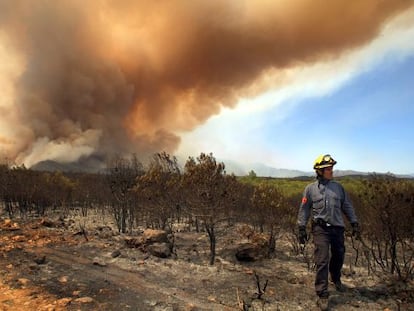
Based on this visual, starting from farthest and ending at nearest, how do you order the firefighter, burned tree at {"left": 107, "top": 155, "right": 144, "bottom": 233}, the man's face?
burned tree at {"left": 107, "top": 155, "right": 144, "bottom": 233} → the man's face → the firefighter

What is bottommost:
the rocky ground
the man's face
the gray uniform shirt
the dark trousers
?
the rocky ground

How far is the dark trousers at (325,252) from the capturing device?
554cm

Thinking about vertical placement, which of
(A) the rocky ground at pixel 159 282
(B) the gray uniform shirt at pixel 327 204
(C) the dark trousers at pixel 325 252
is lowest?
(A) the rocky ground at pixel 159 282

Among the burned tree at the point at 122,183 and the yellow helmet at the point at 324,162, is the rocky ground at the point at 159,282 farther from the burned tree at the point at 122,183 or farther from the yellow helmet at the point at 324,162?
the burned tree at the point at 122,183

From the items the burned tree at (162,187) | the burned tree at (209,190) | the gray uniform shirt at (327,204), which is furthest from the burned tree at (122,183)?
the gray uniform shirt at (327,204)

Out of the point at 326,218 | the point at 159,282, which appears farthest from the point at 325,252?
the point at 159,282

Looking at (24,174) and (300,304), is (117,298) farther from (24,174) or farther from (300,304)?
(24,174)

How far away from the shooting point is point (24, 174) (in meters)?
21.3

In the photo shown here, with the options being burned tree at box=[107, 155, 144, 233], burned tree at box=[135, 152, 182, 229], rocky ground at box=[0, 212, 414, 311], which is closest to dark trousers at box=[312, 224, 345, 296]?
rocky ground at box=[0, 212, 414, 311]

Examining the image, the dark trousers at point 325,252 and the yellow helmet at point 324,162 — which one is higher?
the yellow helmet at point 324,162

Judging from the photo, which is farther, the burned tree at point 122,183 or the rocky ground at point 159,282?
the burned tree at point 122,183

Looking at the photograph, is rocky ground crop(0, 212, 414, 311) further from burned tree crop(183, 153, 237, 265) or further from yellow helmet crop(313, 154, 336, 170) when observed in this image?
yellow helmet crop(313, 154, 336, 170)

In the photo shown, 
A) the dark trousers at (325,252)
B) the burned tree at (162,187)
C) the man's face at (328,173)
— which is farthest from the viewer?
the burned tree at (162,187)

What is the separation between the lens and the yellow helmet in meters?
5.92
